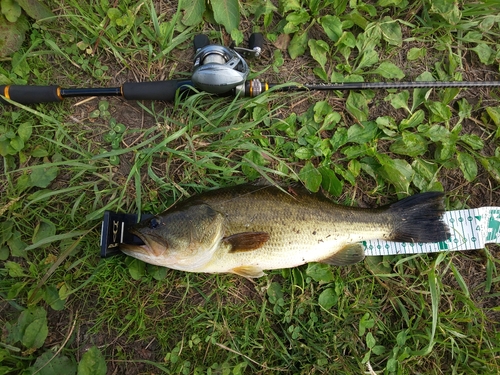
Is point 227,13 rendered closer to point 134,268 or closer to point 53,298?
point 134,268

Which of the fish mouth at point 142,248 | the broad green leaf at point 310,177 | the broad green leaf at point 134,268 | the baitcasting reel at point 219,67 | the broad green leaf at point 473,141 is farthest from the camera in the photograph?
the broad green leaf at point 473,141

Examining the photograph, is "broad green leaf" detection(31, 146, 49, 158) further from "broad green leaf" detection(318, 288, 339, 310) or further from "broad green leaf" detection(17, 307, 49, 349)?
"broad green leaf" detection(318, 288, 339, 310)

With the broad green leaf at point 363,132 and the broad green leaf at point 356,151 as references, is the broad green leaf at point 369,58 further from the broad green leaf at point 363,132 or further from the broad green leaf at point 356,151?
the broad green leaf at point 356,151

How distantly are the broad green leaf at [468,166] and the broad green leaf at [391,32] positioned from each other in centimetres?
117

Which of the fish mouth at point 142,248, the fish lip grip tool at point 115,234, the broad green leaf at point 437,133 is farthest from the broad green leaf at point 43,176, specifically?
the broad green leaf at point 437,133

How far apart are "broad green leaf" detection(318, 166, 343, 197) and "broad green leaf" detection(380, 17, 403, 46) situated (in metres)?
1.36

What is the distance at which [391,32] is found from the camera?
10.0ft

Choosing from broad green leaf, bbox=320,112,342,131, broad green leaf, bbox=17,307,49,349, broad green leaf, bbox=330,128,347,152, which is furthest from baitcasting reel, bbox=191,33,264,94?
broad green leaf, bbox=17,307,49,349

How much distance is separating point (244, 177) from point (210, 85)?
805 millimetres

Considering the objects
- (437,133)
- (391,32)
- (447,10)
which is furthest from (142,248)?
(447,10)

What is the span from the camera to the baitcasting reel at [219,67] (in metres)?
2.46

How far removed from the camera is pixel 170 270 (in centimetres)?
277

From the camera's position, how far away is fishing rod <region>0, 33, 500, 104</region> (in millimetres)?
2488

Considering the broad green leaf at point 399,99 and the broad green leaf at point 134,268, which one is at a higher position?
the broad green leaf at point 399,99
